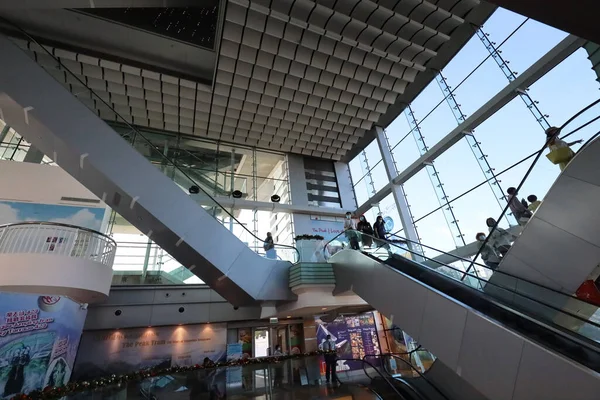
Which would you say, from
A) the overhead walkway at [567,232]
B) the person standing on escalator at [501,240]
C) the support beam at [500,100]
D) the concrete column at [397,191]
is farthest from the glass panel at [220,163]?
the overhead walkway at [567,232]

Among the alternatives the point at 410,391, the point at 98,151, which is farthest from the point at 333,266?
the point at 98,151

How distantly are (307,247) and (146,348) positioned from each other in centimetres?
696

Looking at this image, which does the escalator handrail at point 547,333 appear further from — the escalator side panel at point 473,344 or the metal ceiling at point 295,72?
the metal ceiling at point 295,72

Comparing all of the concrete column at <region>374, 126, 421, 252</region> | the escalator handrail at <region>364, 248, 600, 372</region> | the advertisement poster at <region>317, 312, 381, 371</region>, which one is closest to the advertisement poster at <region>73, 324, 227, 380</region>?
the advertisement poster at <region>317, 312, 381, 371</region>

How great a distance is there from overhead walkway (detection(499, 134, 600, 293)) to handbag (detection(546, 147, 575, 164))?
646mm

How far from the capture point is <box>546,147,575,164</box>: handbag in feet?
14.6

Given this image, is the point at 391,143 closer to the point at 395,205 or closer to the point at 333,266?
the point at 395,205

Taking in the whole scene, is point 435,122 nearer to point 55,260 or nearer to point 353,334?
point 353,334

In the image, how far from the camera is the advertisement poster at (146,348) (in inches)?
378

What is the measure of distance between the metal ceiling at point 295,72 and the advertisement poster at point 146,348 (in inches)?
295

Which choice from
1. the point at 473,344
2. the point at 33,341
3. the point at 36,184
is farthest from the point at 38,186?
the point at 473,344

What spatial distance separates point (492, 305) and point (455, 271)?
1045mm

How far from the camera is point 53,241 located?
20.6 ft

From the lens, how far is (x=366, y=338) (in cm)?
1356
